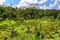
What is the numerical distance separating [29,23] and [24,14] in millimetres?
4842

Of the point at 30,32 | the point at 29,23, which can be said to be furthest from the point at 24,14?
the point at 30,32

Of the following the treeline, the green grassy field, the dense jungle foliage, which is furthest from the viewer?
the treeline

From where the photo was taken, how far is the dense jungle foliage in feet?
49.5

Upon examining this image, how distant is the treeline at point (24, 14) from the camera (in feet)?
70.3

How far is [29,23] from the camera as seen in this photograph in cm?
1881

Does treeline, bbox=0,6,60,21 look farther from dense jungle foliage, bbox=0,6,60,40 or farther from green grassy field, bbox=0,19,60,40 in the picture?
green grassy field, bbox=0,19,60,40

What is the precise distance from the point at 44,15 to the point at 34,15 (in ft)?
4.36

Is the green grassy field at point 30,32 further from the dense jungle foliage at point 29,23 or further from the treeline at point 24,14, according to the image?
the treeline at point 24,14

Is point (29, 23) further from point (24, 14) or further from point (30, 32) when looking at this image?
point (24, 14)

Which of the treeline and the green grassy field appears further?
the treeline

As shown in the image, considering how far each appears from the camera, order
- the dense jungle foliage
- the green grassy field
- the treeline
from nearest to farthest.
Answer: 1. the green grassy field
2. the dense jungle foliage
3. the treeline

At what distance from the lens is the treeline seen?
70.3 ft

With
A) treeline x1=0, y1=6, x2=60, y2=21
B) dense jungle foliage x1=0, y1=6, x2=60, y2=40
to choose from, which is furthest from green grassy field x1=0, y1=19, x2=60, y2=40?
treeline x1=0, y1=6, x2=60, y2=21

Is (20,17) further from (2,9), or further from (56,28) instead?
(56,28)
